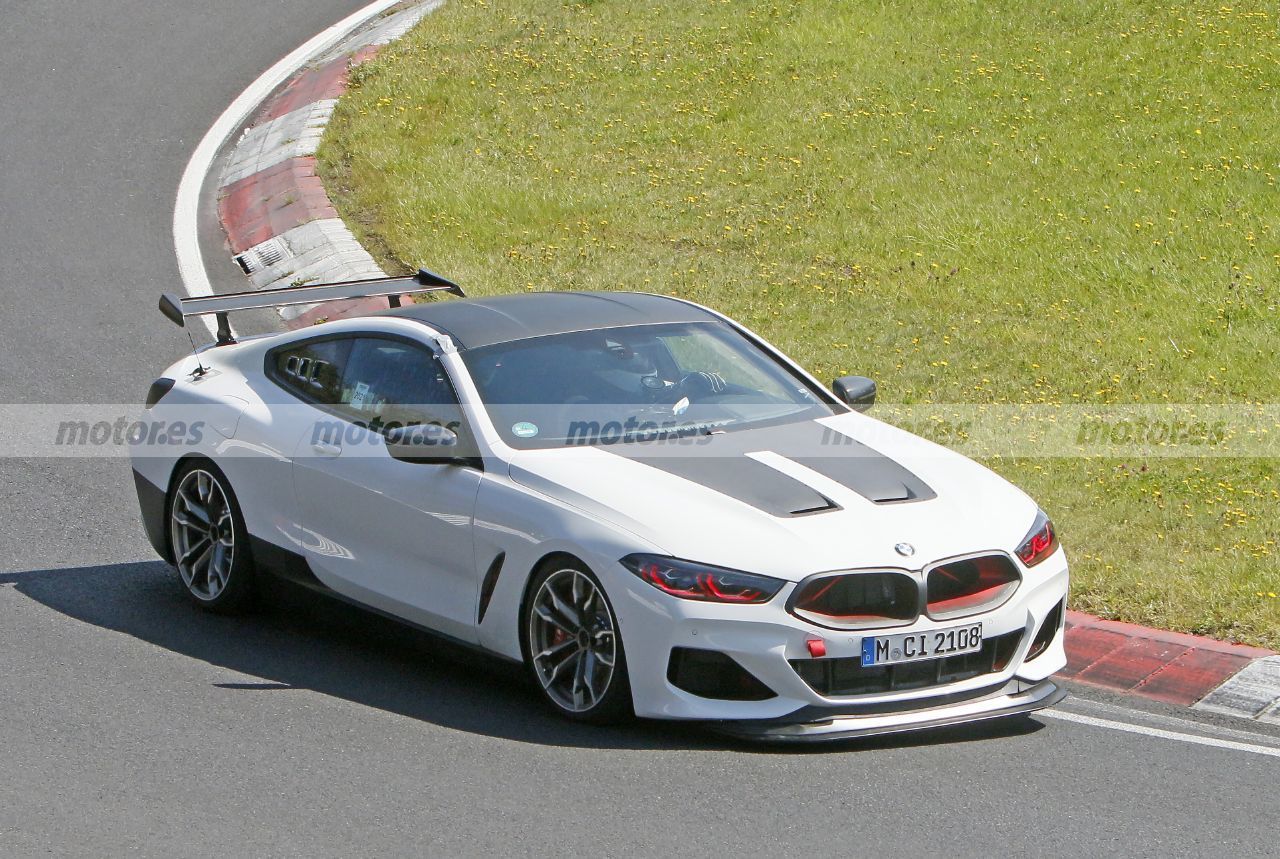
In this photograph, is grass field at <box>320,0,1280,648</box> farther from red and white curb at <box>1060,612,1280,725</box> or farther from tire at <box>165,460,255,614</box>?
tire at <box>165,460,255,614</box>

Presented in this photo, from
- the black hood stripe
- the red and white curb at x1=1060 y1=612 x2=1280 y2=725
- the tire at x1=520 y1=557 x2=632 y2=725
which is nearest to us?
the tire at x1=520 y1=557 x2=632 y2=725

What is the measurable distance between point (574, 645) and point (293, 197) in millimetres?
9873

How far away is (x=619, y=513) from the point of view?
19.6ft

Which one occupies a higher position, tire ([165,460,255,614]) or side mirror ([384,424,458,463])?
side mirror ([384,424,458,463])

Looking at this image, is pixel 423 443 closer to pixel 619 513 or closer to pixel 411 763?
pixel 619 513

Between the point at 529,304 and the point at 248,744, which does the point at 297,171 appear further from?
the point at 248,744

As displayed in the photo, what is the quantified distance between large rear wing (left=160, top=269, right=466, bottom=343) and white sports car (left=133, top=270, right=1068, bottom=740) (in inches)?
1.1

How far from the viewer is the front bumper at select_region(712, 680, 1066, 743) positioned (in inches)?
226

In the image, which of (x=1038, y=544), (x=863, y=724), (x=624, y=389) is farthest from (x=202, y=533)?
(x=1038, y=544)

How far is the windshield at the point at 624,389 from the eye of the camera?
6723mm

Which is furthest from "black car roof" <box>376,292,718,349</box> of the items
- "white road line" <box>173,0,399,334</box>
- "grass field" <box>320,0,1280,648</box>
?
"white road line" <box>173,0,399,334</box>

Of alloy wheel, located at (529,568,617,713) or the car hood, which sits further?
alloy wheel, located at (529,568,617,713)

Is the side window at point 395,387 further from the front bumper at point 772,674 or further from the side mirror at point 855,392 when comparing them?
the side mirror at point 855,392

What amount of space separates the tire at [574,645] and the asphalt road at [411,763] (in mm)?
111
